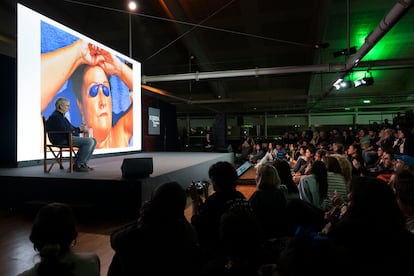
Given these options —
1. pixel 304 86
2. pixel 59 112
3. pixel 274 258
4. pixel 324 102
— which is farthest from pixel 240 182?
pixel 324 102

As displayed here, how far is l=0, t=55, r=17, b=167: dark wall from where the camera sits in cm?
414

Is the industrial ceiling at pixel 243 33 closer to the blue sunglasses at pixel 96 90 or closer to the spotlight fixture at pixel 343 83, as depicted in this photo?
the spotlight fixture at pixel 343 83

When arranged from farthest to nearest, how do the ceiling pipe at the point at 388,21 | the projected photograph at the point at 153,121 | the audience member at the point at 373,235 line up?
the projected photograph at the point at 153,121 < the ceiling pipe at the point at 388,21 < the audience member at the point at 373,235

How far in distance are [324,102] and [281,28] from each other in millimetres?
7350

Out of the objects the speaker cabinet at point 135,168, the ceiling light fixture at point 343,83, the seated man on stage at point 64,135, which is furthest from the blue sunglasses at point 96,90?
the ceiling light fixture at point 343,83

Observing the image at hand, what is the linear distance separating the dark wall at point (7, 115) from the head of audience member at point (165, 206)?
13.2ft

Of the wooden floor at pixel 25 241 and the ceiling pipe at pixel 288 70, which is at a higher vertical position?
the ceiling pipe at pixel 288 70

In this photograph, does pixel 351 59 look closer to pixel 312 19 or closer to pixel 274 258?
pixel 312 19

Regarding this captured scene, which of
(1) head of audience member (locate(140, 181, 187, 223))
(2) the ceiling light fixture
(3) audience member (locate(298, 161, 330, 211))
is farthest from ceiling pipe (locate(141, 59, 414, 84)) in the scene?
(1) head of audience member (locate(140, 181, 187, 223))

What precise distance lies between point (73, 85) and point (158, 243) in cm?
412

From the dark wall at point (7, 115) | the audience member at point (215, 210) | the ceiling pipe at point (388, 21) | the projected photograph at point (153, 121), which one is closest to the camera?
the audience member at point (215, 210)

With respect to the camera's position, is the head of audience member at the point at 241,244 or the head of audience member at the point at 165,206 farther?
the head of audience member at the point at 165,206

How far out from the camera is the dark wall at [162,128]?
915cm

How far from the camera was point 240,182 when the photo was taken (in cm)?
566
